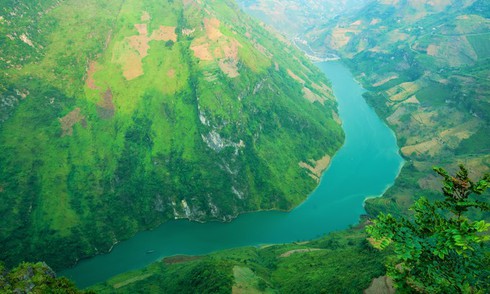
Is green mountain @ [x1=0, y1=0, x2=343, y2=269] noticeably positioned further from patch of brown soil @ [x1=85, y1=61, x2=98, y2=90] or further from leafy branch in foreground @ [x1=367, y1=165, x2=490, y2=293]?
leafy branch in foreground @ [x1=367, y1=165, x2=490, y2=293]

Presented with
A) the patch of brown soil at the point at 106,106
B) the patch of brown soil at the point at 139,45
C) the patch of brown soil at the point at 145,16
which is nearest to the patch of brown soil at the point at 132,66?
the patch of brown soil at the point at 139,45

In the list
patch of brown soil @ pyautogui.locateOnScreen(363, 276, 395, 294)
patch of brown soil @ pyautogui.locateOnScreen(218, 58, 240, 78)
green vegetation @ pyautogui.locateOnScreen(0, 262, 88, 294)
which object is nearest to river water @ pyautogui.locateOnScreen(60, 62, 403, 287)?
green vegetation @ pyautogui.locateOnScreen(0, 262, 88, 294)

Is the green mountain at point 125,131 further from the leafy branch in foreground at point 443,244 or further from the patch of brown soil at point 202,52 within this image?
the leafy branch in foreground at point 443,244

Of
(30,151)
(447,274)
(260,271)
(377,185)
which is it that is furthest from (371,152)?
(447,274)

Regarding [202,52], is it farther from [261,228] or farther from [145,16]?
[261,228]

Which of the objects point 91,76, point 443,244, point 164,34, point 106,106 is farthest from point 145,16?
point 443,244

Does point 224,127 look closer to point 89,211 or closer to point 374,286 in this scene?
point 89,211
